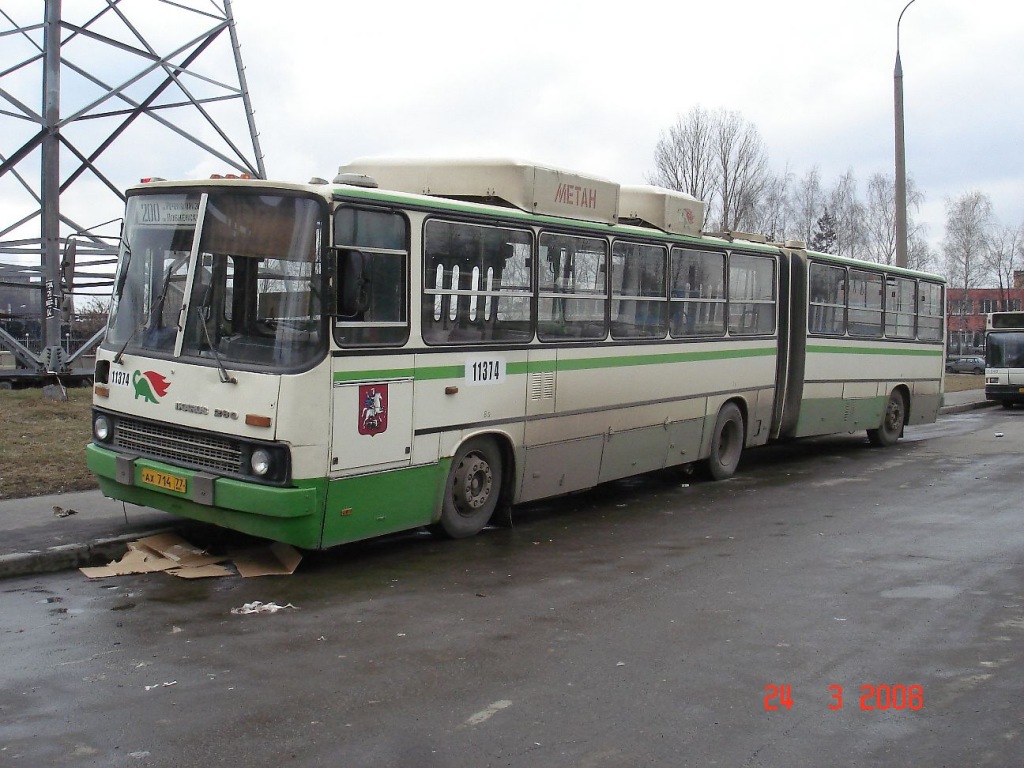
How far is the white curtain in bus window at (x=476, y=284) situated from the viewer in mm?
8523

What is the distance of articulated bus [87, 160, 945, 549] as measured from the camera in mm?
7523

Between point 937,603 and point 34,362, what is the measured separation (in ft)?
45.7

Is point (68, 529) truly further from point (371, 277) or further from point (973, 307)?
point (973, 307)

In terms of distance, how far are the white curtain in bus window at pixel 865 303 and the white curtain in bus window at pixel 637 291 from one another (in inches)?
217

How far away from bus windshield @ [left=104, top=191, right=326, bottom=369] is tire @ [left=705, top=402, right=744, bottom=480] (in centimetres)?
694

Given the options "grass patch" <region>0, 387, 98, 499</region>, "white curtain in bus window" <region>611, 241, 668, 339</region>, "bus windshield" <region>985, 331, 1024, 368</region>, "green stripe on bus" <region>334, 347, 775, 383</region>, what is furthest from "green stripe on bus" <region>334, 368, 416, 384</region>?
"bus windshield" <region>985, 331, 1024, 368</region>

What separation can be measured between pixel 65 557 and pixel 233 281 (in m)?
2.54

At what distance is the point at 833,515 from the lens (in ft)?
35.5

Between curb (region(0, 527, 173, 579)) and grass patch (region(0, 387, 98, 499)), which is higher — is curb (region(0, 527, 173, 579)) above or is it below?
below

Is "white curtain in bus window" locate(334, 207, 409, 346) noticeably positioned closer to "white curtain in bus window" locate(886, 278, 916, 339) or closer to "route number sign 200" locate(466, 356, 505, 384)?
"route number sign 200" locate(466, 356, 505, 384)

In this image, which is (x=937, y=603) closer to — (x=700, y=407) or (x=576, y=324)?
(x=576, y=324)

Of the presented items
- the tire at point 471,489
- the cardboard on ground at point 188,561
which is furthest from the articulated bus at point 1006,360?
the cardboard on ground at point 188,561

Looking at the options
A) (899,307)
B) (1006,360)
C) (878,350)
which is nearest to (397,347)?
(878,350)

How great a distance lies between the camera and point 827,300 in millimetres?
15289
